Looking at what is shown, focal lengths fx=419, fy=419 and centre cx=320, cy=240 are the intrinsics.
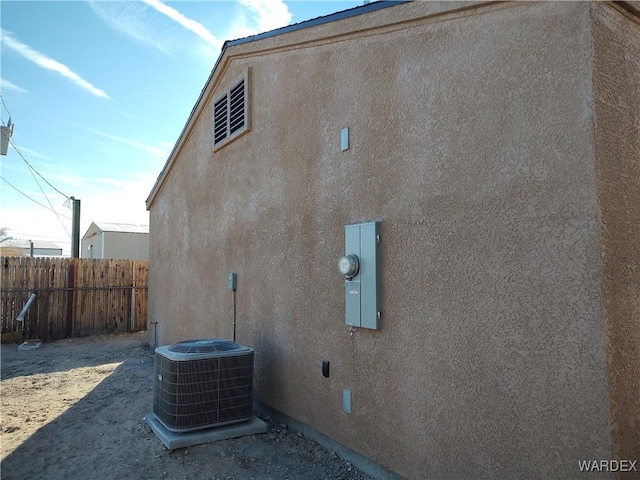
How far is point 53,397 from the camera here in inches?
267

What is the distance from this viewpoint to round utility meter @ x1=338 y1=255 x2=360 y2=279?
3.94 meters

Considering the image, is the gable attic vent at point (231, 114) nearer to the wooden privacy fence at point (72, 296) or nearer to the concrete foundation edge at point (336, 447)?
the concrete foundation edge at point (336, 447)

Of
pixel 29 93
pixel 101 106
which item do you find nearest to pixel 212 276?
pixel 101 106

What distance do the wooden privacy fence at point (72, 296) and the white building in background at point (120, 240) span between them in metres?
5.54

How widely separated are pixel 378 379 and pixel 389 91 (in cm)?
263

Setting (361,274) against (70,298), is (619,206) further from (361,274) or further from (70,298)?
(70,298)

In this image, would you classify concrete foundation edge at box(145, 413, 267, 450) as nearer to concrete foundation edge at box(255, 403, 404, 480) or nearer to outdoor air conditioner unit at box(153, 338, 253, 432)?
outdoor air conditioner unit at box(153, 338, 253, 432)

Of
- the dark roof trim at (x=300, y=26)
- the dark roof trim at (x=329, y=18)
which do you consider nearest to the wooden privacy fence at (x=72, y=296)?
the dark roof trim at (x=300, y=26)

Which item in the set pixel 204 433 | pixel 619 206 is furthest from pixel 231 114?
pixel 619 206

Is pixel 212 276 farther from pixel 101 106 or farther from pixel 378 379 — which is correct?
pixel 101 106

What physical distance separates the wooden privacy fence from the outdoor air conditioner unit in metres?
9.10

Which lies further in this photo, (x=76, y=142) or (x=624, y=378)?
(x=76, y=142)

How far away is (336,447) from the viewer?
4.23m

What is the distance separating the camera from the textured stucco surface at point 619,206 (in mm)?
2408
